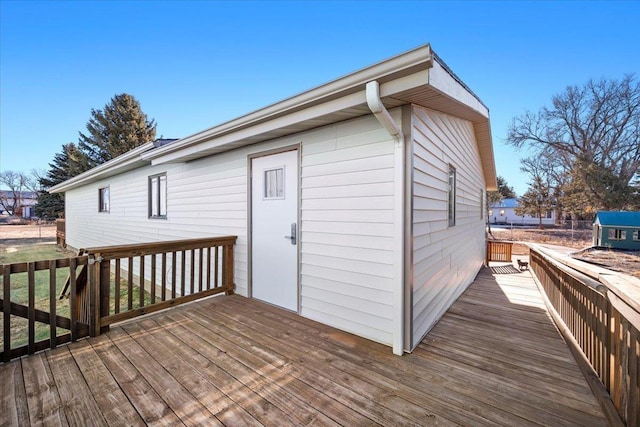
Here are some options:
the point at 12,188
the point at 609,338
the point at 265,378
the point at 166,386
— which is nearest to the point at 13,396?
the point at 166,386

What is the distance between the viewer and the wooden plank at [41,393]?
1.63 m

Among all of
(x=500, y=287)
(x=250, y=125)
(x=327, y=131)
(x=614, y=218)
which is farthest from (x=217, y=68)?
(x=614, y=218)

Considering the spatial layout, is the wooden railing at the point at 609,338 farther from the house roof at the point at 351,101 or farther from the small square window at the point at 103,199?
the small square window at the point at 103,199

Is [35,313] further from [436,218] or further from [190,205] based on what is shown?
[436,218]

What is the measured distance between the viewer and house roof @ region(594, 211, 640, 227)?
41.2 feet

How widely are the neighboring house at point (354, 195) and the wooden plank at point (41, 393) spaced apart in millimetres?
2141

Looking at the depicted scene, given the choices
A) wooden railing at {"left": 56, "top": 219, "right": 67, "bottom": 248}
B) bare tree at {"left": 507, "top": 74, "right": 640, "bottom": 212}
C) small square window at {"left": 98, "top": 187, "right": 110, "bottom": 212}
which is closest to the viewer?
small square window at {"left": 98, "top": 187, "right": 110, "bottom": 212}

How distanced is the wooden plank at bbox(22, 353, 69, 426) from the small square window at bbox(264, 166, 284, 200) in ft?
8.44

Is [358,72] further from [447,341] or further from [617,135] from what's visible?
[617,135]

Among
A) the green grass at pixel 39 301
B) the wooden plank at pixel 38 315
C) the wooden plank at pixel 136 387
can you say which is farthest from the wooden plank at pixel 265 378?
the green grass at pixel 39 301

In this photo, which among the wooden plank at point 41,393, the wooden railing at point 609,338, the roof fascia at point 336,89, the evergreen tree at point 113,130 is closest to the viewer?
the wooden railing at point 609,338

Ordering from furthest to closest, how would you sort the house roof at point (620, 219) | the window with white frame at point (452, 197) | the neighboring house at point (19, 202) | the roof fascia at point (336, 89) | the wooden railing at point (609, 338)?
the neighboring house at point (19, 202) < the house roof at point (620, 219) < the window with white frame at point (452, 197) < the roof fascia at point (336, 89) < the wooden railing at point (609, 338)

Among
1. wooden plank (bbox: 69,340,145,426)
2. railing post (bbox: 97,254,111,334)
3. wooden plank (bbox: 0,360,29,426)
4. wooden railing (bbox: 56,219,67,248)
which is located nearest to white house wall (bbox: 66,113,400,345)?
railing post (bbox: 97,254,111,334)

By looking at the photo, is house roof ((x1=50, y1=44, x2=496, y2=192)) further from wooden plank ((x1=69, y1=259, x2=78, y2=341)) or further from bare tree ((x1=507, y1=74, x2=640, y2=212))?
bare tree ((x1=507, y1=74, x2=640, y2=212))
